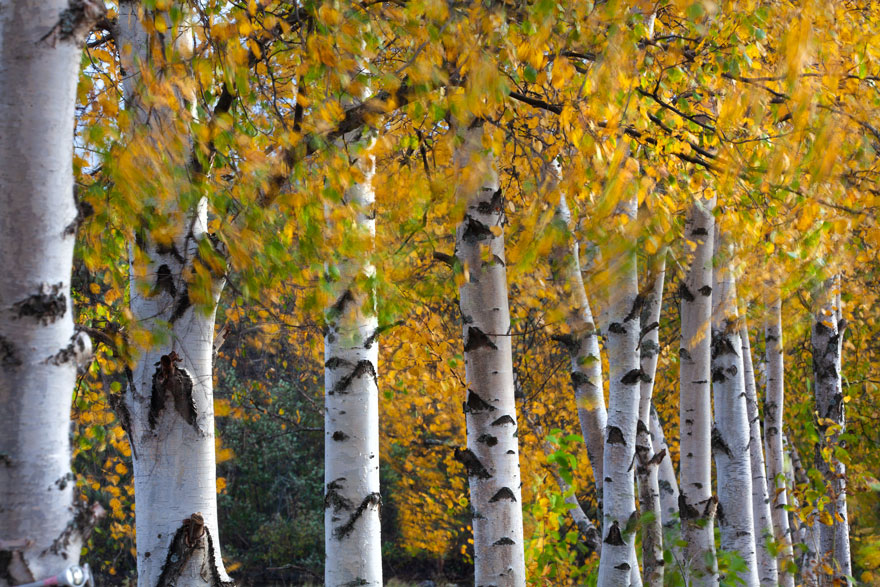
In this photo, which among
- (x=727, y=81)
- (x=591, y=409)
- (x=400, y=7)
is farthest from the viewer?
(x=591, y=409)

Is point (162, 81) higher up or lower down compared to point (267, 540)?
higher up

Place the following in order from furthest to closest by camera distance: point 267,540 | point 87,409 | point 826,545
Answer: point 267,540 < point 826,545 < point 87,409

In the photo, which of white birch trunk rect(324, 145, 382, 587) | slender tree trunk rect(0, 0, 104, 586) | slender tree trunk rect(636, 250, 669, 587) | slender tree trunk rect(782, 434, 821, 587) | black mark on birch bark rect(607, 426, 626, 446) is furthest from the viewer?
slender tree trunk rect(782, 434, 821, 587)

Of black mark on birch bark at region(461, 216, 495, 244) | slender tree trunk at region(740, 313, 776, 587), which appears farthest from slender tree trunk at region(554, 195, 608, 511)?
slender tree trunk at region(740, 313, 776, 587)

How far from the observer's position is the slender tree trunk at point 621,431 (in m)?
4.16

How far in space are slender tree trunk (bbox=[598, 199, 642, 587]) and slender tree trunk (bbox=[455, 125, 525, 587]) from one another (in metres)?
0.82

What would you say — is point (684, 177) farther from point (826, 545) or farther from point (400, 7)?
point (826, 545)

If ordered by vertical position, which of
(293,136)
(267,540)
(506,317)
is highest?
(293,136)

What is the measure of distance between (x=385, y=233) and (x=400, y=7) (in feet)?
3.82

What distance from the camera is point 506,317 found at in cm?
363

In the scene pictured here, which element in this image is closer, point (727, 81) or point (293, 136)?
point (293, 136)

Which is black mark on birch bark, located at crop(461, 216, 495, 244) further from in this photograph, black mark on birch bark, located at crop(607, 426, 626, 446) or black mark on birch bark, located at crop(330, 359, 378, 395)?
black mark on birch bark, located at crop(607, 426, 626, 446)

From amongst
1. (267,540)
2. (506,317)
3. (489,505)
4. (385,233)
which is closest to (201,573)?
(489,505)

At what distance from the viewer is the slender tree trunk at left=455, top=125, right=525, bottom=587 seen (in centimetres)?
354
